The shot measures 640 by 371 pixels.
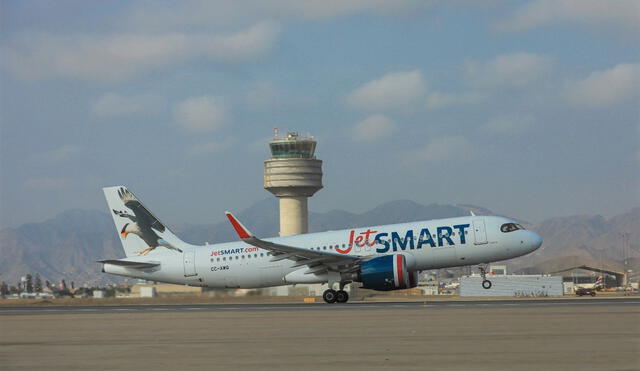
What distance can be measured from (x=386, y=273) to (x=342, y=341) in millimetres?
19995

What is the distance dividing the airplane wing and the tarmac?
7.76 metres

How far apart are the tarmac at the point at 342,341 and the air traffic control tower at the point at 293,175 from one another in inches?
3672

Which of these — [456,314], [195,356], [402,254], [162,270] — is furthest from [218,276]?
[195,356]

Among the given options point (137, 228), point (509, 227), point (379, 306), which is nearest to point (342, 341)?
point (379, 306)

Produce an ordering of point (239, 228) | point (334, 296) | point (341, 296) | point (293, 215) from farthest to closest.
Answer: point (293, 215)
point (341, 296)
point (334, 296)
point (239, 228)

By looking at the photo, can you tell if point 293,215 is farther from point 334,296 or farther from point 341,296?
point 334,296

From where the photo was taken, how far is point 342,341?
2473cm

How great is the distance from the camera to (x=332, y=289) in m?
47.3

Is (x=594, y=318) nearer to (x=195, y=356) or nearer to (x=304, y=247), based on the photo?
(x=195, y=356)

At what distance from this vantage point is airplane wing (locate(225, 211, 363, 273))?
4466cm

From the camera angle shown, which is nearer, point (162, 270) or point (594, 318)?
point (594, 318)

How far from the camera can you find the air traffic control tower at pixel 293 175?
13075 centimetres

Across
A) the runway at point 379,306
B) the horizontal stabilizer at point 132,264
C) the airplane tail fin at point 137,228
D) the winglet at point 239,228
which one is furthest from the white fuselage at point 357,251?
the winglet at point 239,228

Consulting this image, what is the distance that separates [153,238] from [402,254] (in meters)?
14.6
